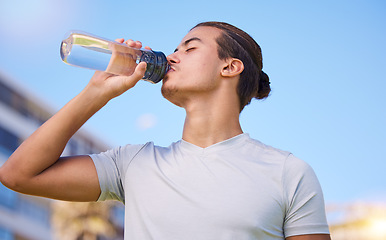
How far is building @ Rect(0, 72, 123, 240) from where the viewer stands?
1033 inches

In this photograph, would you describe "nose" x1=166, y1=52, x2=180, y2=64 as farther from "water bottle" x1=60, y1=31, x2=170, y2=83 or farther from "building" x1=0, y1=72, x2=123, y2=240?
"building" x1=0, y1=72, x2=123, y2=240

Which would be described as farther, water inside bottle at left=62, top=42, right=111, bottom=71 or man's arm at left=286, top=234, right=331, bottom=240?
water inside bottle at left=62, top=42, right=111, bottom=71

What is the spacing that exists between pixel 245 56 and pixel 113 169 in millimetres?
823

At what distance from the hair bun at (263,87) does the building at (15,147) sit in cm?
2510

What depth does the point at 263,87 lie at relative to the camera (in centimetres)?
244

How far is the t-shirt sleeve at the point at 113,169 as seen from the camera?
1.89m

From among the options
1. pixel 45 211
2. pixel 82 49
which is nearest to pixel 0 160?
pixel 45 211

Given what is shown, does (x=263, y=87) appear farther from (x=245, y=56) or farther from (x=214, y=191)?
(x=214, y=191)

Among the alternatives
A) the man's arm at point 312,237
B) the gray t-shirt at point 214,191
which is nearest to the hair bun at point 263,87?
the gray t-shirt at point 214,191

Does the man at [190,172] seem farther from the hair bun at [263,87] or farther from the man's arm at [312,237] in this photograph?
the hair bun at [263,87]

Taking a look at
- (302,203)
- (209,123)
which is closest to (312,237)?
(302,203)

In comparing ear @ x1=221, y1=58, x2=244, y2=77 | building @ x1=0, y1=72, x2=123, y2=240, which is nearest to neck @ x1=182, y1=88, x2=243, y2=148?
ear @ x1=221, y1=58, x2=244, y2=77

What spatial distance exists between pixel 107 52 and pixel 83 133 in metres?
32.5

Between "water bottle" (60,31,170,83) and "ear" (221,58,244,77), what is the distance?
26cm
